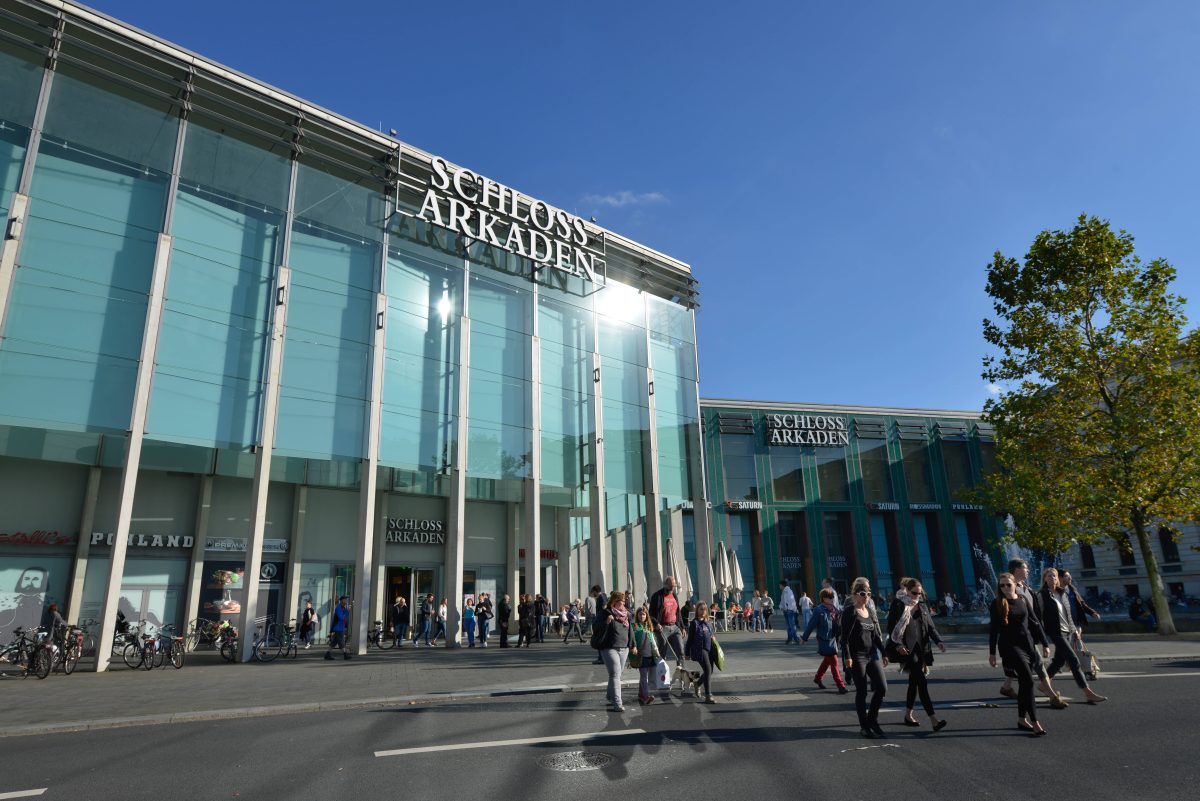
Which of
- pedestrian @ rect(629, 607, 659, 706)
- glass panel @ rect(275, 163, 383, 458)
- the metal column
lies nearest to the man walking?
pedestrian @ rect(629, 607, 659, 706)

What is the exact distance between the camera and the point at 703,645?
34.9ft

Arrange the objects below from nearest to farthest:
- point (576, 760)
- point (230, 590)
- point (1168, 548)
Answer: point (576, 760) → point (230, 590) → point (1168, 548)

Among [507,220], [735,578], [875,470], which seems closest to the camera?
[507,220]

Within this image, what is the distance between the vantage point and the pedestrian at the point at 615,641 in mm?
9922

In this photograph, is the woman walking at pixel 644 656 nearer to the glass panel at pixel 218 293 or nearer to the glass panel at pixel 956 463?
the glass panel at pixel 218 293

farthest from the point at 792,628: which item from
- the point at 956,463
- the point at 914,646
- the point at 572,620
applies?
the point at 956,463

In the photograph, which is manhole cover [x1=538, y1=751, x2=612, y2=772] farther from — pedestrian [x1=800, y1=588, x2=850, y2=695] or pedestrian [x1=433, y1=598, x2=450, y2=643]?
pedestrian [x1=433, y1=598, x2=450, y2=643]

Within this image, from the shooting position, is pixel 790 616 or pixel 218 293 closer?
Answer: pixel 218 293

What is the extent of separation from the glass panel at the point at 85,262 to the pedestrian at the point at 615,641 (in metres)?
15.3

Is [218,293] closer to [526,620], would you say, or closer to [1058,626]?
[526,620]

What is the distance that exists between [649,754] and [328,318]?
19.1 meters

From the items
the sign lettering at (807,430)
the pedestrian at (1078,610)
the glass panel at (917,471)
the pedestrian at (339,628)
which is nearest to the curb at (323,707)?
the pedestrian at (1078,610)

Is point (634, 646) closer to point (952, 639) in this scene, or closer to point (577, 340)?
point (952, 639)

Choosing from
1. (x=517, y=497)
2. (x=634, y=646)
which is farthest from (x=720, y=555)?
(x=634, y=646)
